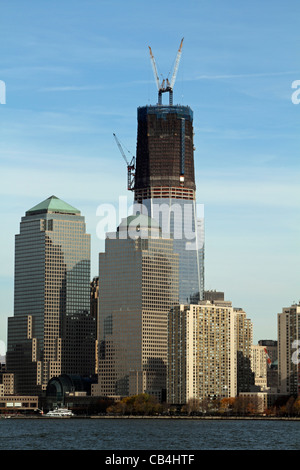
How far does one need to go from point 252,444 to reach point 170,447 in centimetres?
1788

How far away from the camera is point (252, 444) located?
19475 cm
